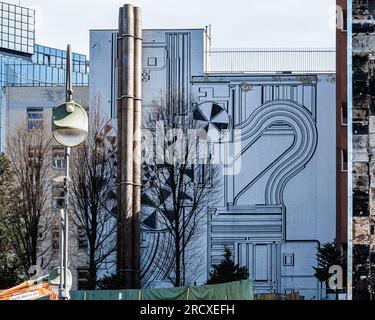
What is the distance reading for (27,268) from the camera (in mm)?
48188

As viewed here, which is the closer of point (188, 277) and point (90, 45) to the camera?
point (188, 277)

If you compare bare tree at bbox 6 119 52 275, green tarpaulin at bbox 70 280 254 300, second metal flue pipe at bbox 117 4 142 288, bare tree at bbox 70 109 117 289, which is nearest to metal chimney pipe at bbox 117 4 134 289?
second metal flue pipe at bbox 117 4 142 288

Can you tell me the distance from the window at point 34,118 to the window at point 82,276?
300 inches

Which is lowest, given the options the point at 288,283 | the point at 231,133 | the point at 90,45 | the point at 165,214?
the point at 288,283

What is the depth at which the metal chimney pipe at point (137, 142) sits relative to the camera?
47844 millimetres

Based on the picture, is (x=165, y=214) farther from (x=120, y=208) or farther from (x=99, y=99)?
(x=99, y=99)

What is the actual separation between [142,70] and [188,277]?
10.2 meters

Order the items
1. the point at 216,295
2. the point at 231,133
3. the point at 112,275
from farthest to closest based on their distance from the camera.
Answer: the point at 231,133 → the point at 112,275 → the point at 216,295

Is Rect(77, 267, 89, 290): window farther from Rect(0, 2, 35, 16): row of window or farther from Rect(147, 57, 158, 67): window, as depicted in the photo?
Rect(0, 2, 35, 16): row of window

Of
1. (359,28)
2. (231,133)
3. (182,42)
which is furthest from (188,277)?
(359,28)

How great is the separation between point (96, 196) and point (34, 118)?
667 centimetres

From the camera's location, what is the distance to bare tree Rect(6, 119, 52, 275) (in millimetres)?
49094

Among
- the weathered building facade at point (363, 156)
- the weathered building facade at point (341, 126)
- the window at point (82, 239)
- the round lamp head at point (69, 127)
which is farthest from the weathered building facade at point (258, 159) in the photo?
the round lamp head at point (69, 127)

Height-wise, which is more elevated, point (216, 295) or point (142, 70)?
point (142, 70)
